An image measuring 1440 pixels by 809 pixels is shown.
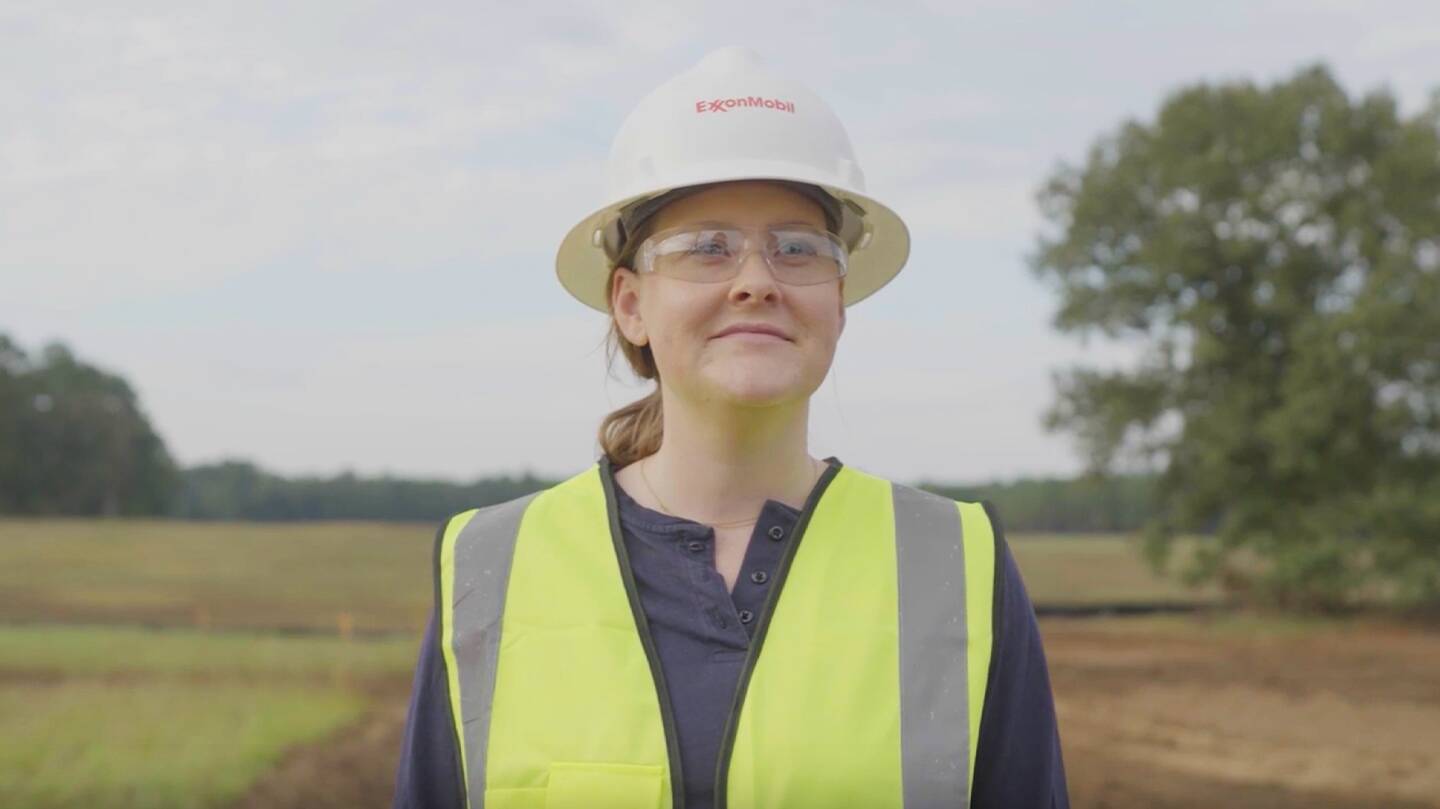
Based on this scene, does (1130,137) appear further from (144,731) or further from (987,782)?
(987,782)

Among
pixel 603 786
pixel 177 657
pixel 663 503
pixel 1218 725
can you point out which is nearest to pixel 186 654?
pixel 177 657

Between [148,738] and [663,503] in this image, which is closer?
[663,503]

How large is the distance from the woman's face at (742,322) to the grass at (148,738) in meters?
10.3

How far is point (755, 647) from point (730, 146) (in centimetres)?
80

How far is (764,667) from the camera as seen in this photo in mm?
2223

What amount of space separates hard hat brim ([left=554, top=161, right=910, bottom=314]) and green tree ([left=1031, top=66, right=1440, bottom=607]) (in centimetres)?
2251

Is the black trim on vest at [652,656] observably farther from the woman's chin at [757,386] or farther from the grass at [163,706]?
the grass at [163,706]

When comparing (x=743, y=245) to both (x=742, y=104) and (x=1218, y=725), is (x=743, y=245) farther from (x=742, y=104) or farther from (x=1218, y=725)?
(x=1218, y=725)

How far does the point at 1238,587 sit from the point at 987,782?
25.3 m

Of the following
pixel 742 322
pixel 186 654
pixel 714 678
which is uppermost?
pixel 742 322

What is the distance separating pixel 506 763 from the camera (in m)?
2.24

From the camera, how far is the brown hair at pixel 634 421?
2.60m

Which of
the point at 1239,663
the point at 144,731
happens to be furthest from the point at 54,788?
the point at 1239,663

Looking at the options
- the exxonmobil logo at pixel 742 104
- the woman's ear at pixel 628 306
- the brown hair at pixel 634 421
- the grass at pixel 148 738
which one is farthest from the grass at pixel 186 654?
the exxonmobil logo at pixel 742 104
